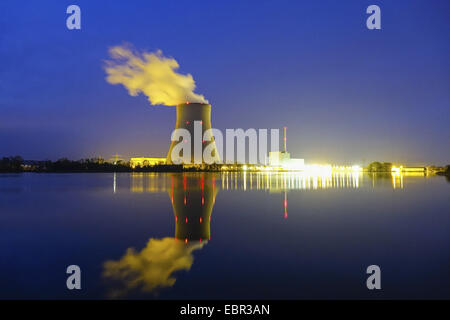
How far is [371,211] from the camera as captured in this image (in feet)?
25.1

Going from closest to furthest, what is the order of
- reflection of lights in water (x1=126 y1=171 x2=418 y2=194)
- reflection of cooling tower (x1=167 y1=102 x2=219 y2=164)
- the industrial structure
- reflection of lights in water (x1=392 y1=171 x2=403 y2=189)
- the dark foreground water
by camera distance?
the dark foreground water
reflection of lights in water (x1=126 y1=171 x2=418 y2=194)
reflection of lights in water (x1=392 y1=171 x2=403 y2=189)
reflection of cooling tower (x1=167 y1=102 x2=219 y2=164)
the industrial structure

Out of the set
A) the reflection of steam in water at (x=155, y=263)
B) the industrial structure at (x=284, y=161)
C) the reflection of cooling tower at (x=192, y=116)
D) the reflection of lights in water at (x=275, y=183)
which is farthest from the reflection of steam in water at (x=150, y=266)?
the industrial structure at (x=284, y=161)

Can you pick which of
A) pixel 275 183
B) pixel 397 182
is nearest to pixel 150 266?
pixel 275 183

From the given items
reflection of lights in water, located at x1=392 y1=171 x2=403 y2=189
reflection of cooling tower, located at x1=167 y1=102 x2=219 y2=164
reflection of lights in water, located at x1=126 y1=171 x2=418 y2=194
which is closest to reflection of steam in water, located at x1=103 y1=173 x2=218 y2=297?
reflection of lights in water, located at x1=126 y1=171 x2=418 y2=194

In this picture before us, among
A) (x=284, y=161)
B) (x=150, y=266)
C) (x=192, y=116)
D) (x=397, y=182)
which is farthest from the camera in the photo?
(x=284, y=161)

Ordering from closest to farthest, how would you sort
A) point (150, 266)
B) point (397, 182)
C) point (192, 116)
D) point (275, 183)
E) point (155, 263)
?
point (150, 266) → point (155, 263) → point (275, 183) → point (397, 182) → point (192, 116)

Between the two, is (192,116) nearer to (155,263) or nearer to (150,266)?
(155,263)

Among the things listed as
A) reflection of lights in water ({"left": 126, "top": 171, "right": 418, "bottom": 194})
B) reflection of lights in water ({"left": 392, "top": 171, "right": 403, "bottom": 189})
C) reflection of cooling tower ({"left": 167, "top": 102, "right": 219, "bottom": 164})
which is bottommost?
reflection of lights in water ({"left": 392, "top": 171, "right": 403, "bottom": 189})

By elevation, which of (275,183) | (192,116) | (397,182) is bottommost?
(397,182)

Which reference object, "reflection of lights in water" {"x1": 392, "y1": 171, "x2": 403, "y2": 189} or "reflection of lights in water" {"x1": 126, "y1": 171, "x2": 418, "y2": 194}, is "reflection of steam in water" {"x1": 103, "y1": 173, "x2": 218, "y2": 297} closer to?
"reflection of lights in water" {"x1": 126, "y1": 171, "x2": 418, "y2": 194}

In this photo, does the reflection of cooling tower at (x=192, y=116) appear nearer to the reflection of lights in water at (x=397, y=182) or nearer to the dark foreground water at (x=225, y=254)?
the reflection of lights in water at (x=397, y=182)

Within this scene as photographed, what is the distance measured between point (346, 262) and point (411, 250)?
1214mm

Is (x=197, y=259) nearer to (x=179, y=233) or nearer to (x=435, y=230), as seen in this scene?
(x=179, y=233)

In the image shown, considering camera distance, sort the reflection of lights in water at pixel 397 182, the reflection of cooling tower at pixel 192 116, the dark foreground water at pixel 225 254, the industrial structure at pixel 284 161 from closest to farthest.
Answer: the dark foreground water at pixel 225 254, the reflection of lights in water at pixel 397 182, the reflection of cooling tower at pixel 192 116, the industrial structure at pixel 284 161
